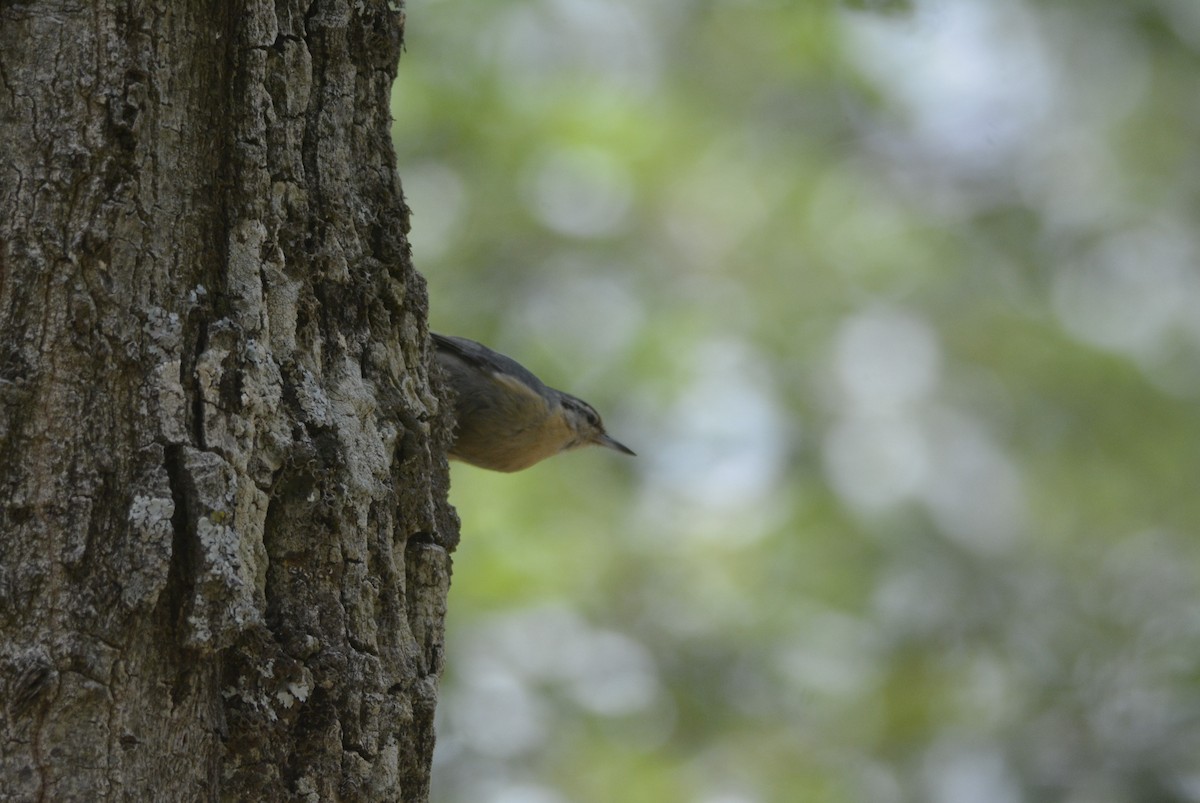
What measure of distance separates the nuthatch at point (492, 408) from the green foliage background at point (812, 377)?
3.14m

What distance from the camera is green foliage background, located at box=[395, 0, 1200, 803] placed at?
24.5 feet

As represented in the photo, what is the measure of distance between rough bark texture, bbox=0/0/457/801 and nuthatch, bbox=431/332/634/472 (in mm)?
1669

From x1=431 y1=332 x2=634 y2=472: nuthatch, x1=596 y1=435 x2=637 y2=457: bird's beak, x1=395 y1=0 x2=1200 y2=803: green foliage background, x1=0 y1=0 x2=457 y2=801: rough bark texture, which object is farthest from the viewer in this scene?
x1=395 y1=0 x2=1200 y2=803: green foliage background

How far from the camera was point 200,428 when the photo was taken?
Answer: 5.71 ft

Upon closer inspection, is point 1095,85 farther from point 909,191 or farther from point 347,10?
point 347,10

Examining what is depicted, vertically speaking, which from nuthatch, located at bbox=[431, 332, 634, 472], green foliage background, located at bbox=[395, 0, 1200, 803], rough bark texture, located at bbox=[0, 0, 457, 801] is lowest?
rough bark texture, located at bbox=[0, 0, 457, 801]

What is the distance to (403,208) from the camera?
2.21 meters

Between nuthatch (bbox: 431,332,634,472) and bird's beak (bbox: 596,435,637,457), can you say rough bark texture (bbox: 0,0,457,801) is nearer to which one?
nuthatch (bbox: 431,332,634,472)

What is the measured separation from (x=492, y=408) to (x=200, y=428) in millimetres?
2132

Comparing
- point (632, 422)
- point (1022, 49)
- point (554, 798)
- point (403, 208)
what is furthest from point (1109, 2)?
point (403, 208)

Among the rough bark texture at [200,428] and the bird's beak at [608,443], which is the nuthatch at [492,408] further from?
the rough bark texture at [200,428]

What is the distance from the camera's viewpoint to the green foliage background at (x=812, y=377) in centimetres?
745

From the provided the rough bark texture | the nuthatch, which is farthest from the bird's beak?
the rough bark texture

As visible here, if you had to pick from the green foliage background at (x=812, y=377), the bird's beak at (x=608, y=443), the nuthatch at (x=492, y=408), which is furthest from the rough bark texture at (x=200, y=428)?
the green foliage background at (x=812, y=377)
